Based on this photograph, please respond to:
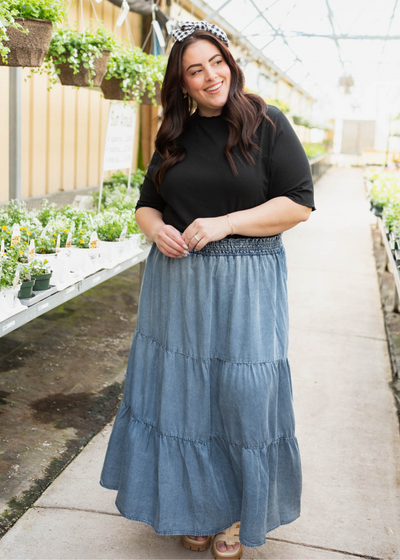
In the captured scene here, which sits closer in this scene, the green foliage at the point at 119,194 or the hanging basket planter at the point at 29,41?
the hanging basket planter at the point at 29,41

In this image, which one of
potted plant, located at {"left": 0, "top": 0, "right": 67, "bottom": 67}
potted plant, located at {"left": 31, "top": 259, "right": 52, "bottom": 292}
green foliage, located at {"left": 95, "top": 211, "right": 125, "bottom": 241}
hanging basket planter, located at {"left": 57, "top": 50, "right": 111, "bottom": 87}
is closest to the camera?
potted plant, located at {"left": 0, "top": 0, "right": 67, "bottom": 67}

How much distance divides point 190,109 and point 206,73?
148 millimetres

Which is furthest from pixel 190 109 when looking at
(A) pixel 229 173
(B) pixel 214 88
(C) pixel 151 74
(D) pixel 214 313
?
(C) pixel 151 74

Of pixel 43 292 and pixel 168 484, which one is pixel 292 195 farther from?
pixel 43 292

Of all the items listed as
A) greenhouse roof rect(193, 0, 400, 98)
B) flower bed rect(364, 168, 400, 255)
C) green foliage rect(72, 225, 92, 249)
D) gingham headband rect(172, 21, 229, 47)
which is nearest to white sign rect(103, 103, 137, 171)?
green foliage rect(72, 225, 92, 249)

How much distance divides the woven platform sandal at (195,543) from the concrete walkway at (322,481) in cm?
2

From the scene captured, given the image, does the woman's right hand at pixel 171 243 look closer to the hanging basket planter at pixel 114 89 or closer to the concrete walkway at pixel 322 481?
the concrete walkway at pixel 322 481

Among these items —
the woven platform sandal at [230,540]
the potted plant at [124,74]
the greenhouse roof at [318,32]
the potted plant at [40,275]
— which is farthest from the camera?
the greenhouse roof at [318,32]

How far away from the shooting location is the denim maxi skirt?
67.4 inches

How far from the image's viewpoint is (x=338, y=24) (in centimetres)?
1273

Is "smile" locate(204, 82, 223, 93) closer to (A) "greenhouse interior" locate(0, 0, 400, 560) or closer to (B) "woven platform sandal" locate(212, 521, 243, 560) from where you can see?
(A) "greenhouse interior" locate(0, 0, 400, 560)

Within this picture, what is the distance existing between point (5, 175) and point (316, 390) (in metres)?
2.82

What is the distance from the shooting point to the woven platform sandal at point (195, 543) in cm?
195

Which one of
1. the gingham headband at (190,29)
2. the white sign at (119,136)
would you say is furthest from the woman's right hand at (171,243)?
the white sign at (119,136)
